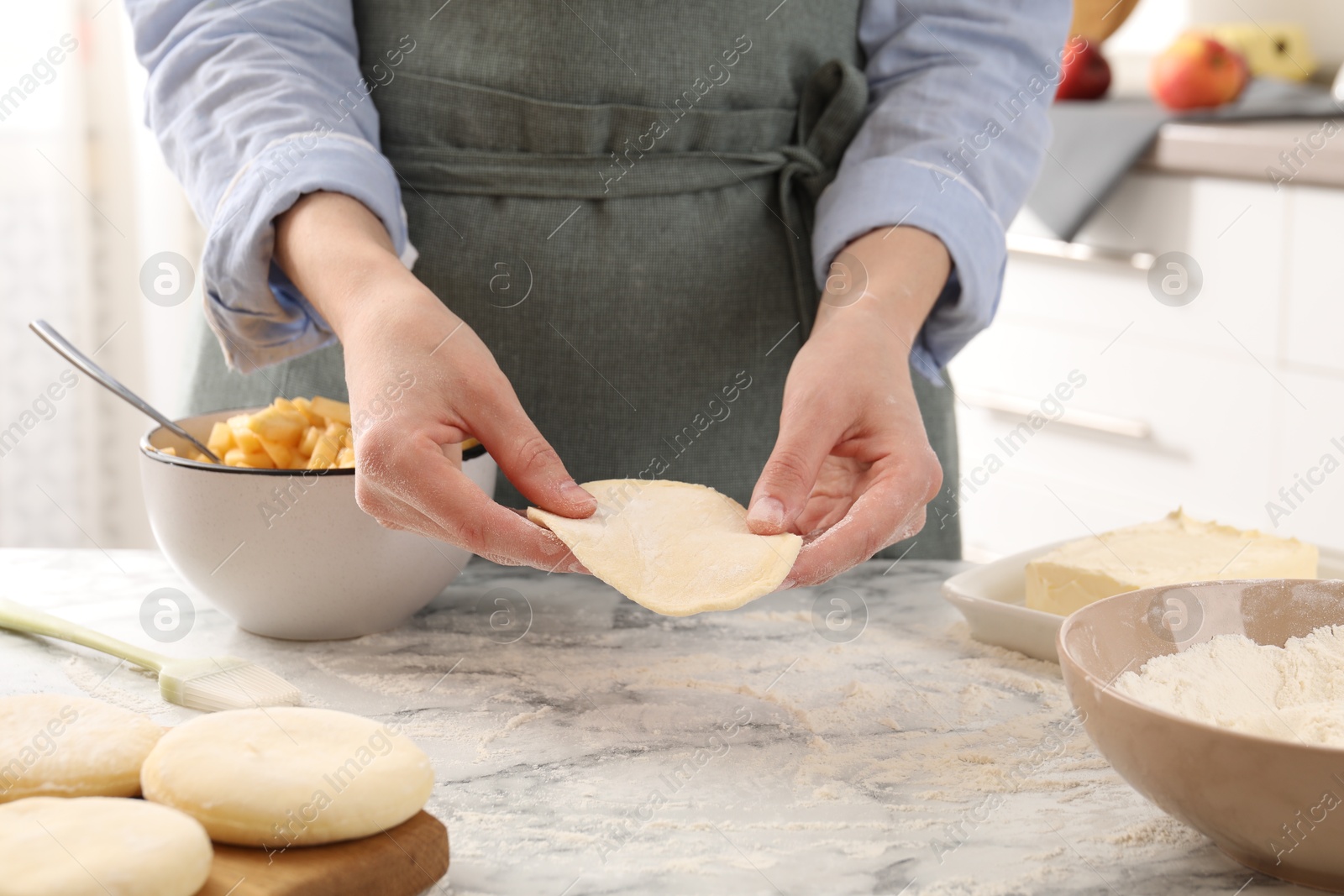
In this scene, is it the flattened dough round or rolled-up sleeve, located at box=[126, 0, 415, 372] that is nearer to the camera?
the flattened dough round

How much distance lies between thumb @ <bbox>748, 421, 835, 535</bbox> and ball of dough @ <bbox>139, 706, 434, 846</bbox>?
0.26m

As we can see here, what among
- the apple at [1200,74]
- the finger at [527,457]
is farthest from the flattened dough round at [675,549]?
the apple at [1200,74]

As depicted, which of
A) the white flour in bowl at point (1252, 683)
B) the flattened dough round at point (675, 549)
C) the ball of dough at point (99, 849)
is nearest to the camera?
the ball of dough at point (99, 849)

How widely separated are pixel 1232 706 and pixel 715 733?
0.28m

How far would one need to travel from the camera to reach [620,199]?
1080 millimetres

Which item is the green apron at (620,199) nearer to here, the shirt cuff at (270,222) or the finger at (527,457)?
the shirt cuff at (270,222)

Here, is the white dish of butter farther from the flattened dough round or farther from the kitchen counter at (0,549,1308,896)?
the flattened dough round

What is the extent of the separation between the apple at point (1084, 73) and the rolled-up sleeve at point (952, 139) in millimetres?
1376

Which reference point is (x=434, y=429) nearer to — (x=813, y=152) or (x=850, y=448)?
(x=850, y=448)

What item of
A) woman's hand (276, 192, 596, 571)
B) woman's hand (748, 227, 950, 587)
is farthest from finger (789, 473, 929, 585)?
woman's hand (276, 192, 596, 571)

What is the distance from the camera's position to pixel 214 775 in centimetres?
59

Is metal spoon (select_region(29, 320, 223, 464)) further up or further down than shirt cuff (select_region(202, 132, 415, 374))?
further down

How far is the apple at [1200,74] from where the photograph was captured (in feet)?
7.50

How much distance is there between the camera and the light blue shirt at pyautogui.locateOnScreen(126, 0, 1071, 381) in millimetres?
957
